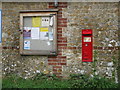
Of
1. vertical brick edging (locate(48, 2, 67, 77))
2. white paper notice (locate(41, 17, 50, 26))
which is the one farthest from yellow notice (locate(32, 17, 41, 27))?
vertical brick edging (locate(48, 2, 67, 77))

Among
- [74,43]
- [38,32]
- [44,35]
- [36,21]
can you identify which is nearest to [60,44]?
[74,43]

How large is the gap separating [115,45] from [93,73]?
1.05m

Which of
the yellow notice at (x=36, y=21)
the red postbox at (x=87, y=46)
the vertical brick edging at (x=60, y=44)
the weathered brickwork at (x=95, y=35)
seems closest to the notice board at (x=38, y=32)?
the yellow notice at (x=36, y=21)

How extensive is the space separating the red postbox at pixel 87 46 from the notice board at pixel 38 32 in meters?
0.85

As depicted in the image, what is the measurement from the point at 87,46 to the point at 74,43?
1.31 ft

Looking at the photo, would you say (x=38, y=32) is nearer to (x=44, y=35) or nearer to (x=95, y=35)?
(x=44, y=35)

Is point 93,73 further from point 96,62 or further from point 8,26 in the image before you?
point 8,26

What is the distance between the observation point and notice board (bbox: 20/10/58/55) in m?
4.61

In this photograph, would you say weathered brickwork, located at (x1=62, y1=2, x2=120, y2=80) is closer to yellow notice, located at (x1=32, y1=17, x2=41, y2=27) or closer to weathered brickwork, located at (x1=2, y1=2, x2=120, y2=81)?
weathered brickwork, located at (x1=2, y1=2, x2=120, y2=81)

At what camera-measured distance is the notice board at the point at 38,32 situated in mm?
4605

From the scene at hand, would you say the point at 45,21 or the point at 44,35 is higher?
the point at 45,21

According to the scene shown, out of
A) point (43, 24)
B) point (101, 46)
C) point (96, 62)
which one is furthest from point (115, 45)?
point (43, 24)

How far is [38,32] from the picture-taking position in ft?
15.3

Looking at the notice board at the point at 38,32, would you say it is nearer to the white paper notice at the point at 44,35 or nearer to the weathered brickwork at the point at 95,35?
the white paper notice at the point at 44,35
